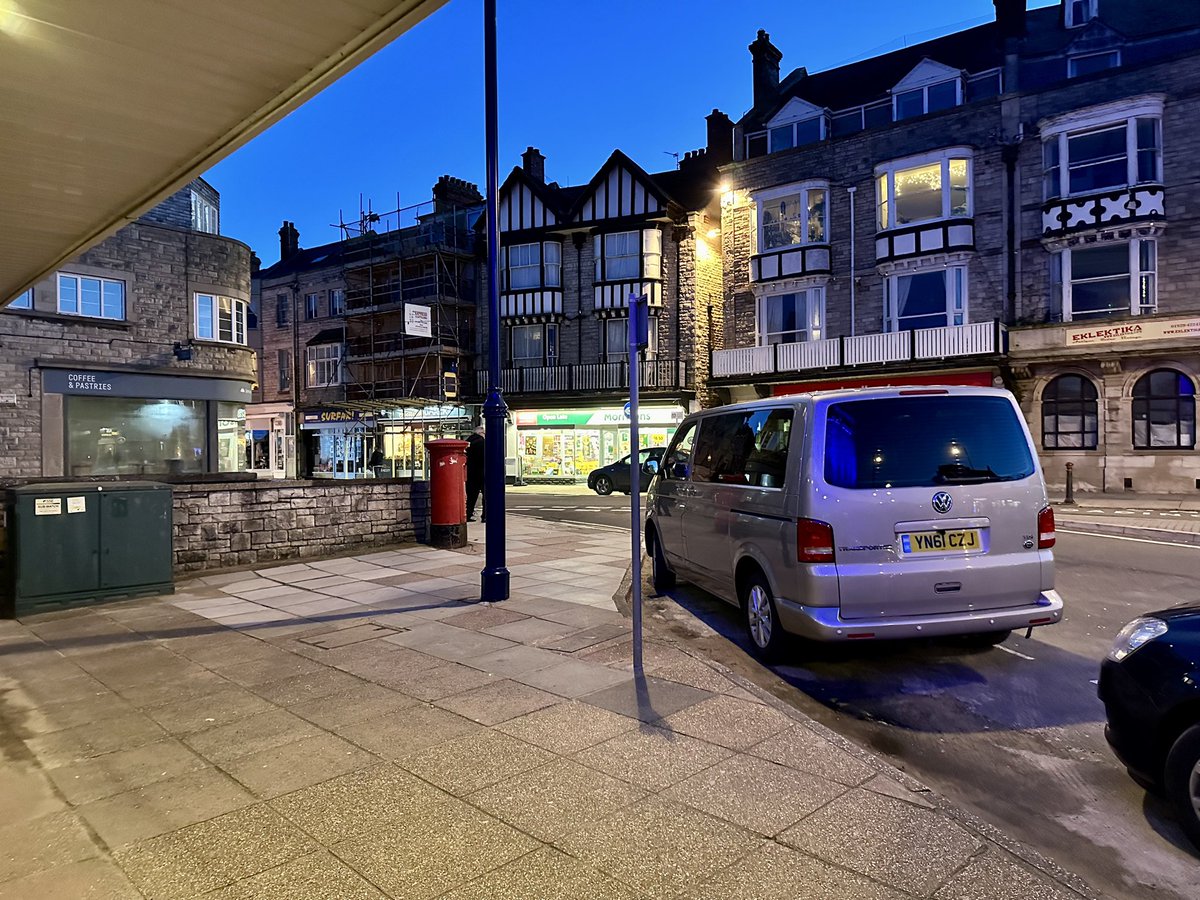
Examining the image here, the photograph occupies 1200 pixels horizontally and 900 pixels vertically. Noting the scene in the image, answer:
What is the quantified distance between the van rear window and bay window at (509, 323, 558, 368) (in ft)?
94.2

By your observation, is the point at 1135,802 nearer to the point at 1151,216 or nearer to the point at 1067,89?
the point at 1151,216

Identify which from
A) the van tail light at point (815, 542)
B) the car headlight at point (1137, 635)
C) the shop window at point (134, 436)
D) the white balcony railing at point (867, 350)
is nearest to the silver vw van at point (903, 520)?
the van tail light at point (815, 542)

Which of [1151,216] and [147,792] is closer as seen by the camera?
[147,792]

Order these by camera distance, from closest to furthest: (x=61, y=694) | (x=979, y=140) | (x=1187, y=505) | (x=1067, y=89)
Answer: (x=61, y=694), (x=1187, y=505), (x=1067, y=89), (x=979, y=140)

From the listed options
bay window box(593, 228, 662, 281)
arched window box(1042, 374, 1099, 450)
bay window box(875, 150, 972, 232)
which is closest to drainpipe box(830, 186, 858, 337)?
bay window box(875, 150, 972, 232)

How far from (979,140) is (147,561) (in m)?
25.7

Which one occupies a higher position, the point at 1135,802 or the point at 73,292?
Answer: the point at 73,292

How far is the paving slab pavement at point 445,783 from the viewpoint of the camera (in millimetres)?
2799

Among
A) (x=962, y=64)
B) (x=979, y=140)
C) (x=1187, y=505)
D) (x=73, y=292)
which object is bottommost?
(x=1187, y=505)

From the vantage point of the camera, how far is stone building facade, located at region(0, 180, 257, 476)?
65.0ft

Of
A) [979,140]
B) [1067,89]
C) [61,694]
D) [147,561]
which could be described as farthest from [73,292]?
[1067,89]

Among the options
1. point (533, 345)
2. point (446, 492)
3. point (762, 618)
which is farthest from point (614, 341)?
point (762, 618)

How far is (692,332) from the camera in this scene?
30609 mm

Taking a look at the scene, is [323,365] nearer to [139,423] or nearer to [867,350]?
[139,423]
